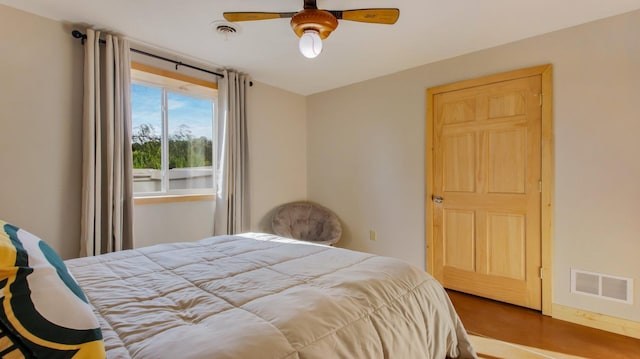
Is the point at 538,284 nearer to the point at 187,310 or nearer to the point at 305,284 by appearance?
the point at 305,284

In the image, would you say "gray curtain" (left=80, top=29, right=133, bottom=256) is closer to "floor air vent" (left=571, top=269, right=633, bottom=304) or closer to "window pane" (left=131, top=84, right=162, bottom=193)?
"window pane" (left=131, top=84, right=162, bottom=193)

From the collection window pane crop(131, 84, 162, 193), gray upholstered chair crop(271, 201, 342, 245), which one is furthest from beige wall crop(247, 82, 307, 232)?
window pane crop(131, 84, 162, 193)

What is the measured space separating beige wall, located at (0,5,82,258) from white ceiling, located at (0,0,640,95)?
0.19 m

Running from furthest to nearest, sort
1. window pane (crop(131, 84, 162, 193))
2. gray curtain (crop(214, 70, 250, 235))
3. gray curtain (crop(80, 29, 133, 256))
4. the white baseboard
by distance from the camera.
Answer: gray curtain (crop(214, 70, 250, 235))
window pane (crop(131, 84, 162, 193))
gray curtain (crop(80, 29, 133, 256))
the white baseboard

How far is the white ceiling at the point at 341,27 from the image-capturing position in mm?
2072

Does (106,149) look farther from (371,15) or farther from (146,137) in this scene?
(371,15)

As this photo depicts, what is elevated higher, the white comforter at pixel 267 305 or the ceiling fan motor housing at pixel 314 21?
the ceiling fan motor housing at pixel 314 21

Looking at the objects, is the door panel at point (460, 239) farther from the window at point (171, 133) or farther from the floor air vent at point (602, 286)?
the window at point (171, 133)

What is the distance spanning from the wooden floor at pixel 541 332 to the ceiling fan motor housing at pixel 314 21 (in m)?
2.36

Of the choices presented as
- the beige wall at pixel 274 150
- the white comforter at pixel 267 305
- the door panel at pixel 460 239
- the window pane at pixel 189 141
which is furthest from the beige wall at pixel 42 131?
the door panel at pixel 460 239

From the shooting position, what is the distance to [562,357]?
6.28 ft

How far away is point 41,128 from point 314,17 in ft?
6.97

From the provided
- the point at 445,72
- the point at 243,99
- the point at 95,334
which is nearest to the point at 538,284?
the point at 445,72

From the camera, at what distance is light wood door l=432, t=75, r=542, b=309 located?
2572mm
